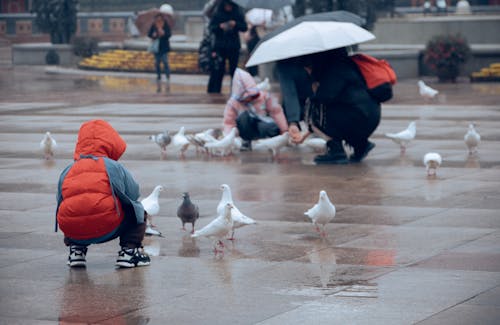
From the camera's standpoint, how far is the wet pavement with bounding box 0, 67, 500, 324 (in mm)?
6797

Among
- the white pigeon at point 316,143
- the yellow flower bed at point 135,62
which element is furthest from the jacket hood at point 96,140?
the yellow flower bed at point 135,62

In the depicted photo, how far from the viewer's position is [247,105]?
48.3 ft

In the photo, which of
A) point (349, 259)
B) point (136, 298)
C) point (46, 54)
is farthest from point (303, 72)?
point (46, 54)

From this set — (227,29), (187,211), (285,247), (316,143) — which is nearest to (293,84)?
(316,143)

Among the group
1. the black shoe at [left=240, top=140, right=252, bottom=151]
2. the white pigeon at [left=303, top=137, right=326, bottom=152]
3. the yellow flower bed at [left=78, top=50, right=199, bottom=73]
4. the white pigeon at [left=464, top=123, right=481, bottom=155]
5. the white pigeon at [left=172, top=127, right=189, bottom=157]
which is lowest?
the yellow flower bed at [left=78, top=50, right=199, bottom=73]

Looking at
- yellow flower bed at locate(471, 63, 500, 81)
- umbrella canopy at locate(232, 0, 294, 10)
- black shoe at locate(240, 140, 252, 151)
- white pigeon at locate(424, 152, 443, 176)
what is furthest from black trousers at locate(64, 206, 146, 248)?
yellow flower bed at locate(471, 63, 500, 81)

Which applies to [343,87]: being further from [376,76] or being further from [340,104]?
[376,76]

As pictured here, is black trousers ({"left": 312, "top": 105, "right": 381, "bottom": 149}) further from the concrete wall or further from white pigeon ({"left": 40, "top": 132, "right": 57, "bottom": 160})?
the concrete wall

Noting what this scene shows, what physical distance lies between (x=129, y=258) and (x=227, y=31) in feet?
51.2

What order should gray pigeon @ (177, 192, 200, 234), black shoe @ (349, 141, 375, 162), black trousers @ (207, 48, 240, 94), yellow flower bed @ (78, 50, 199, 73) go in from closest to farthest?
gray pigeon @ (177, 192, 200, 234) → black shoe @ (349, 141, 375, 162) → black trousers @ (207, 48, 240, 94) → yellow flower bed @ (78, 50, 199, 73)

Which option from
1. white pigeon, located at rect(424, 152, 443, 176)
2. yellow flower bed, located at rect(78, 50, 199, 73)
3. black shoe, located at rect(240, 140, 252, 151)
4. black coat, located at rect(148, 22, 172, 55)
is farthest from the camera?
yellow flower bed, located at rect(78, 50, 199, 73)

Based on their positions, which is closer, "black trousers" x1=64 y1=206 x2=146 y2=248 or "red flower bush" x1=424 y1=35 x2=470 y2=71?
"black trousers" x1=64 y1=206 x2=146 y2=248

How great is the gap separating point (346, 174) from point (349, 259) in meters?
4.41

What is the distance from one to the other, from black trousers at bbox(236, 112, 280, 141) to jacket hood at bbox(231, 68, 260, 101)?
265mm
